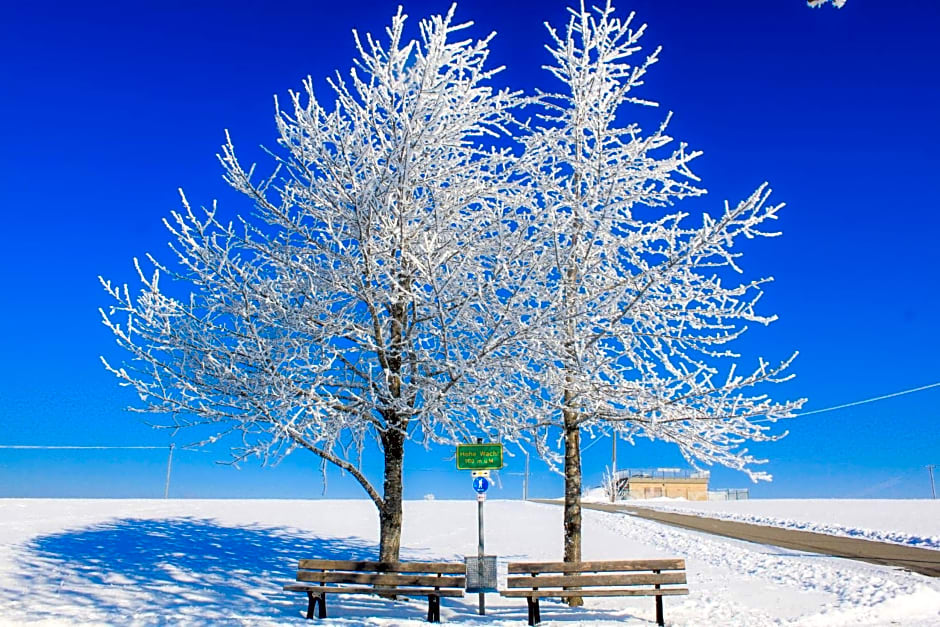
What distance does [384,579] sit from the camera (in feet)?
32.6

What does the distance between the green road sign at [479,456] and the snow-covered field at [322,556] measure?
2068 mm

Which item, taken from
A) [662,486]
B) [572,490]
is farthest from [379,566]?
[662,486]

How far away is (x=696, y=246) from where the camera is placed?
970 cm

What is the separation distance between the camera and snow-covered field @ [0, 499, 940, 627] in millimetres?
10023

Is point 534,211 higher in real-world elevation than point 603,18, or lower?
lower

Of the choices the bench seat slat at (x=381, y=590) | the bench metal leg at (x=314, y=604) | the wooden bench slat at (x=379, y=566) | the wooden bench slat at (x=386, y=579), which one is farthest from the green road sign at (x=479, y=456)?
the bench metal leg at (x=314, y=604)

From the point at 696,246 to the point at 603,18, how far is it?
535 centimetres

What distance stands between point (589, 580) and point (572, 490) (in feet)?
5.91

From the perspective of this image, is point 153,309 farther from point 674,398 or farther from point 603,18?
point 603,18

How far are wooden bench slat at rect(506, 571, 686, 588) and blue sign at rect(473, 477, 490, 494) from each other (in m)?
1.26

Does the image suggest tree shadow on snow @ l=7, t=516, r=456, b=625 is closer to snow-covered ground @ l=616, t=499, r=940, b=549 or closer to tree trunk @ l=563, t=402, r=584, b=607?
tree trunk @ l=563, t=402, r=584, b=607

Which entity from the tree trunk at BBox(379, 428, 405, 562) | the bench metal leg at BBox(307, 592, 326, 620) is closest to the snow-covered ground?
the tree trunk at BBox(379, 428, 405, 562)

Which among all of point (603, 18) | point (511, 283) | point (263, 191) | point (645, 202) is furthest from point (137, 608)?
point (603, 18)

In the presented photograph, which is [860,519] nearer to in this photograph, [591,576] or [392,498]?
[591,576]
